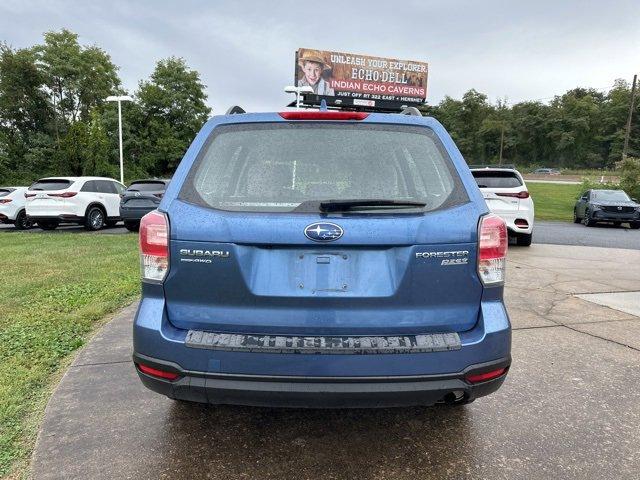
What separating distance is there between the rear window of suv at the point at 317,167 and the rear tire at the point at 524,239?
358 inches

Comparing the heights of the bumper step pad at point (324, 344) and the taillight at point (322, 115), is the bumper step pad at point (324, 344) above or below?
below

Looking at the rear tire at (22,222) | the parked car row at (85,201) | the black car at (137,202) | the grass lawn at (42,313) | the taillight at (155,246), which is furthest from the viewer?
the rear tire at (22,222)

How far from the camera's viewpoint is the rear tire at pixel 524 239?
1058cm

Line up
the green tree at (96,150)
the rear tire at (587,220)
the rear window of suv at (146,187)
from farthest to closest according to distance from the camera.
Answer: the green tree at (96,150) < the rear tire at (587,220) < the rear window of suv at (146,187)

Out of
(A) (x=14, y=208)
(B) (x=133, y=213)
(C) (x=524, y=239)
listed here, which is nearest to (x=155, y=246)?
(C) (x=524, y=239)

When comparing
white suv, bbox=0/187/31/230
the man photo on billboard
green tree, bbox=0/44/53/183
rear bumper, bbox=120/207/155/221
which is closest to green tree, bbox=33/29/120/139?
green tree, bbox=0/44/53/183

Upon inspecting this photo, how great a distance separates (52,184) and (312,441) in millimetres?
13749

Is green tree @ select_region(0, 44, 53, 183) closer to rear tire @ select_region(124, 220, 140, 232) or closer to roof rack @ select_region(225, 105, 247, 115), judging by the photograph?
rear tire @ select_region(124, 220, 140, 232)

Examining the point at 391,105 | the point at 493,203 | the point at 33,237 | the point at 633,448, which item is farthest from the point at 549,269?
the point at 391,105

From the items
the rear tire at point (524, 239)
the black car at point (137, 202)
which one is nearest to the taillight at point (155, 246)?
the rear tire at point (524, 239)

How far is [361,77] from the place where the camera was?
41219mm

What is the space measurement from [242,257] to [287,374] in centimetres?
55

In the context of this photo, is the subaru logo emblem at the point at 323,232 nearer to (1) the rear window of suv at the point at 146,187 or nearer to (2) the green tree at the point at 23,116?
(1) the rear window of suv at the point at 146,187

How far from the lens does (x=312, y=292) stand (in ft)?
6.77
